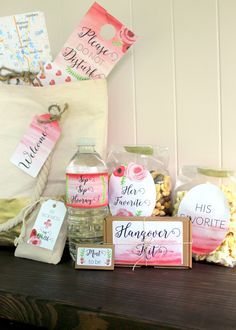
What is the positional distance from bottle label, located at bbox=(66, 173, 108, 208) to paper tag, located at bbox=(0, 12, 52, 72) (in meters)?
0.44

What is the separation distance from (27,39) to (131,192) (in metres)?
0.58

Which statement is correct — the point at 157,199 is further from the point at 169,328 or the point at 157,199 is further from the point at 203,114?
the point at 169,328

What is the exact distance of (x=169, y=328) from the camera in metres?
0.52

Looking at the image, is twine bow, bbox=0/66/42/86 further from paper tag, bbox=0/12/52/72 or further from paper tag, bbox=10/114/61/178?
paper tag, bbox=10/114/61/178

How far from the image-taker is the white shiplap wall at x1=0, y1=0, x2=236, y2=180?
35.4 inches

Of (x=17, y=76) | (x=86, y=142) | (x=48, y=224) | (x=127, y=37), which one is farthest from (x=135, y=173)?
(x=17, y=76)

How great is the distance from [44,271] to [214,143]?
0.51 meters

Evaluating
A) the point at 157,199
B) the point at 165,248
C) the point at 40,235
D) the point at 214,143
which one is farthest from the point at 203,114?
the point at 40,235

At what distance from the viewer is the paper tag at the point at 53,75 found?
101cm

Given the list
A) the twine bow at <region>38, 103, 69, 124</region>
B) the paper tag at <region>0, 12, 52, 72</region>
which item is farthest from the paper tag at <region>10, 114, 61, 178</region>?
the paper tag at <region>0, 12, 52, 72</region>

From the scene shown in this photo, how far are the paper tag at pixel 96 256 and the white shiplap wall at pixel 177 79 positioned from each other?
1.03 ft

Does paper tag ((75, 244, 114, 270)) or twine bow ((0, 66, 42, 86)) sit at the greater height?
twine bow ((0, 66, 42, 86))

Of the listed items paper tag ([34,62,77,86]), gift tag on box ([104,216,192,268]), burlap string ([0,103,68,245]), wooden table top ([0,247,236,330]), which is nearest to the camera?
wooden table top ([0,247,236,330])

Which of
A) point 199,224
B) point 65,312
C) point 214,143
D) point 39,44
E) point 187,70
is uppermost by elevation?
point 39,44
